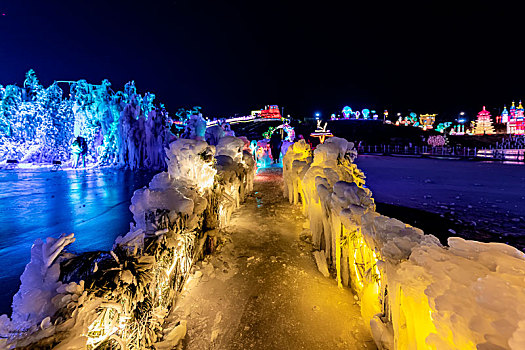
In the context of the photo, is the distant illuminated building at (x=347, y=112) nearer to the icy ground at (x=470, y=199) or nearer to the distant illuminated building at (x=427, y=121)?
the distant illuminated building at (x=427, y=121)

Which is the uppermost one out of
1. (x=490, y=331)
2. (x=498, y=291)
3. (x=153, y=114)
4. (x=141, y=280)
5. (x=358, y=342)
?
(x=153, y=114)

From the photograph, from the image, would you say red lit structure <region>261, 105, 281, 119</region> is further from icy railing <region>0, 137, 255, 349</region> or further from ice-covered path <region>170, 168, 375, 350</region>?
icy railing <region>0, 137, 255, 349</region>

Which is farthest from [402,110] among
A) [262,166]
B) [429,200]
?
[429,200]

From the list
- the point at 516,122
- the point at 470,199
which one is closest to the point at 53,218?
the point at 470,199

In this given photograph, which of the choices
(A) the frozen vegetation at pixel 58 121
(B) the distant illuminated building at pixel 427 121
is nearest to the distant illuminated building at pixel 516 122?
(B) the distant illuminated building at pixel 427 121

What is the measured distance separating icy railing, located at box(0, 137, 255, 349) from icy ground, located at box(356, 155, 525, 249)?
7041mm

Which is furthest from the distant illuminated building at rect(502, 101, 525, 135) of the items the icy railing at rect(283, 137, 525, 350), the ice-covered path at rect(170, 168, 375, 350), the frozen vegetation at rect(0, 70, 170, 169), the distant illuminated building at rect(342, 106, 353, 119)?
the icy railing at rect(283, 137, 525, 350)

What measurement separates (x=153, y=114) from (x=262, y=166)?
13058 millimetres

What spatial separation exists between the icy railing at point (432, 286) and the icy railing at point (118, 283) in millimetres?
2418

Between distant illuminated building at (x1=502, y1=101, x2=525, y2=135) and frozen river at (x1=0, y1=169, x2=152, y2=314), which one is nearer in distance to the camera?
frozen river at (x1=0, y1=169, x2=152, y2=314)

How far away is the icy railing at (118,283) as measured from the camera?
1.71 meters

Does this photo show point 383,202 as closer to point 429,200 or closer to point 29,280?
point 429,200

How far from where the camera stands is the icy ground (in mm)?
6820

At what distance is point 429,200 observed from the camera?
33.2ft
